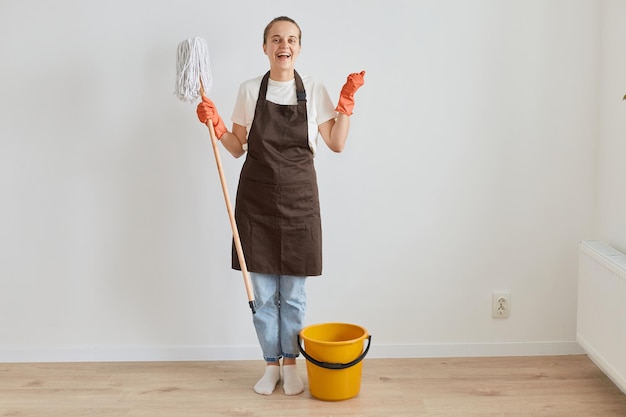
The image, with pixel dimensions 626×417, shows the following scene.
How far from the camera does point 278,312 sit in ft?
9.59

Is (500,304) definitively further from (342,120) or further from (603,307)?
(342,120)

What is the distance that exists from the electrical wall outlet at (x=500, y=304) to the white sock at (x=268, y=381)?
88 centimetres

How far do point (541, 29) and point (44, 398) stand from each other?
2.21 meters

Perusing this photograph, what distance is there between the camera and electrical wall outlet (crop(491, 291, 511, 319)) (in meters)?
3.17

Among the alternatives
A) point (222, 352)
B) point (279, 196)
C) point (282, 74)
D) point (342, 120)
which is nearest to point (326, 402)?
point (222, 352)

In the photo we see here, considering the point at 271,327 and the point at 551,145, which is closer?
the point at 271,327

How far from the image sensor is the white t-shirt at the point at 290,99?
2.79 m

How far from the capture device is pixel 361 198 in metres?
3.12

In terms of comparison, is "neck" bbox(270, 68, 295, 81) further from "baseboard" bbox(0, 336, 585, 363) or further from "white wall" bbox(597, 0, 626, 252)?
"white wall" bbox(597, 0, 626, 252)

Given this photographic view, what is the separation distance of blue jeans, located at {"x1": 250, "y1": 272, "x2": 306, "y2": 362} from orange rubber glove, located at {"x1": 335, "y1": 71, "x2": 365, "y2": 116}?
61 cm

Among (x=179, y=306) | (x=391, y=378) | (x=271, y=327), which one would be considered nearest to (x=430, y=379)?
(x=391, y=378)

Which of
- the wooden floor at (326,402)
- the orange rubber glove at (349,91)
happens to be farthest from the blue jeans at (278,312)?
the orange rubber glove at (349,91)

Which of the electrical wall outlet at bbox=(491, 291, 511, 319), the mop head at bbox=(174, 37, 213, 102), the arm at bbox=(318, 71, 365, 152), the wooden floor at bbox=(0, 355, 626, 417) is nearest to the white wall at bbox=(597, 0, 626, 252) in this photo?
the electrical wall outlet at bbox=(491, 291, 511, 319)

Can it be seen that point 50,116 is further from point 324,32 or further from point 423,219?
point 423,219
